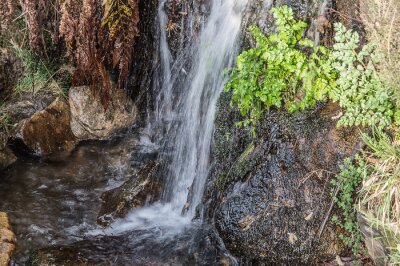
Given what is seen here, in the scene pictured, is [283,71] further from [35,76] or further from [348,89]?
[35,76]

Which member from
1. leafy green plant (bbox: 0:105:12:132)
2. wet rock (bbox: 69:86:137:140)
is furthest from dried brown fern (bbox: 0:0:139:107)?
leafy green plant (bbox: 0:105:12:132)

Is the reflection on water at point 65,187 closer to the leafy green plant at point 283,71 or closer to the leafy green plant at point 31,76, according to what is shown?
the leafy green plant at point 31,76

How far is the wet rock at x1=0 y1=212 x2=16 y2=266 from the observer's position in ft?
12.0

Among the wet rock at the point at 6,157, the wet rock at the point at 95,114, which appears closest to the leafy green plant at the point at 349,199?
the wet rock at the point at 95,114

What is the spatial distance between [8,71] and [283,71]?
14.4 ft

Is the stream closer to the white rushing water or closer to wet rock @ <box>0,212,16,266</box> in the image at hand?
the white rushing water

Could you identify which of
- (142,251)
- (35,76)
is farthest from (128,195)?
(35,76)

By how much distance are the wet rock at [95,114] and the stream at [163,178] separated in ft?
0.58

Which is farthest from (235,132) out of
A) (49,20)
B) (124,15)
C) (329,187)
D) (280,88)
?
(49,20)

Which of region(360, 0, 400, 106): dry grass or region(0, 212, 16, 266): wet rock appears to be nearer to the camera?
region(360, 0, 400, 106): dry grass

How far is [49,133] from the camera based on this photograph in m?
5.62

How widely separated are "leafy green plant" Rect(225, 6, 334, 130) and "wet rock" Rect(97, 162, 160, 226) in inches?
62.4

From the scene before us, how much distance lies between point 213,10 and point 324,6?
164cm

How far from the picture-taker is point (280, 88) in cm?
377
